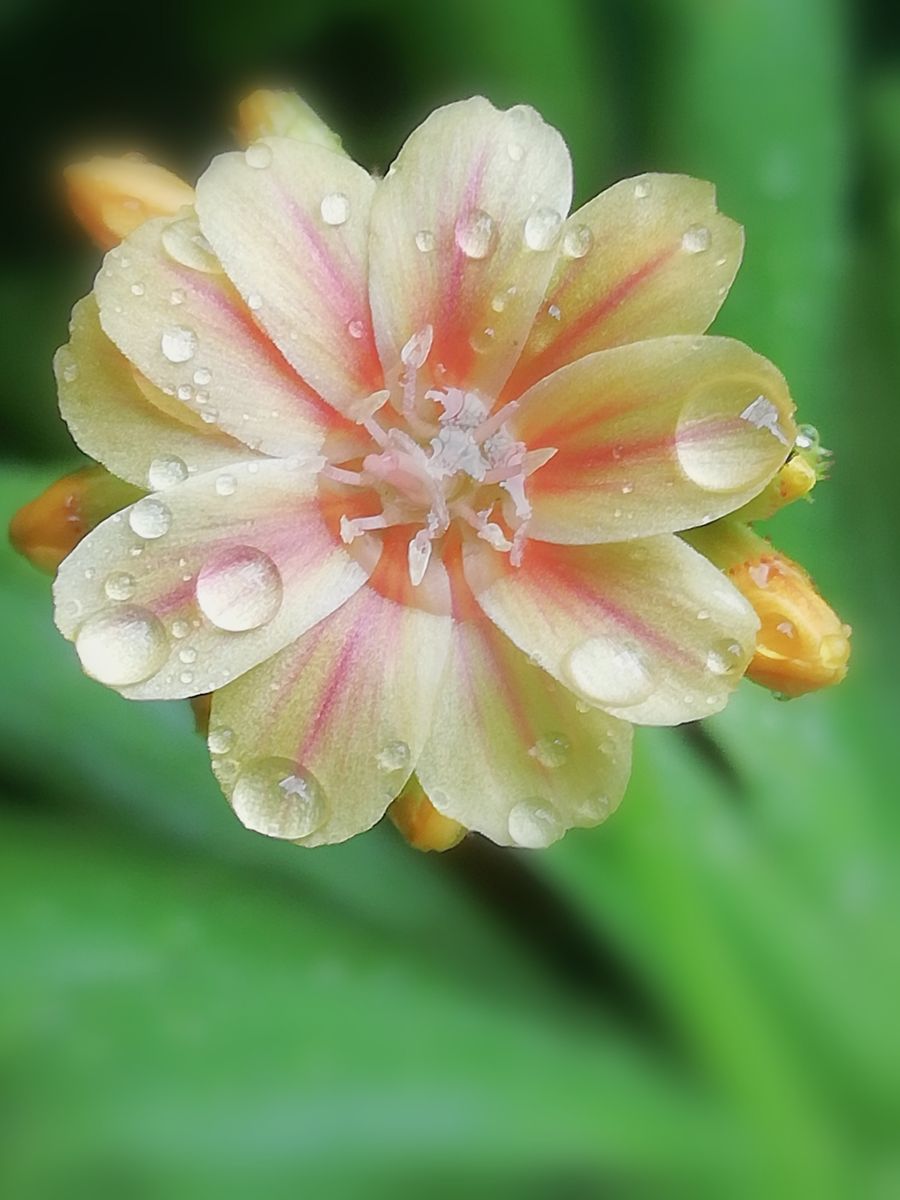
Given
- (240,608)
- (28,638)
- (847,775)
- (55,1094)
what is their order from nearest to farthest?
(240,608) → (55,1094) → (28,638) → (847,775)

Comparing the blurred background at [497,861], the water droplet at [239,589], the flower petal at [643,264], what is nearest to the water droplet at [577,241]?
the flower petal at [643,264]

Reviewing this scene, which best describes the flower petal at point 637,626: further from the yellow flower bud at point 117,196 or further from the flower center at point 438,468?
the yellow flower bud at point 117,196

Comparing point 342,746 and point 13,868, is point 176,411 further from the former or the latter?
point 13,868

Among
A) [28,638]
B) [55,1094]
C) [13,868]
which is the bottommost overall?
[55,1094]

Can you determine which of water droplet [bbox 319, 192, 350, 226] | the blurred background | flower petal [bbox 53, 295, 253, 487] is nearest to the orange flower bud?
flower petal [bbox 53, 295, 253, 487]

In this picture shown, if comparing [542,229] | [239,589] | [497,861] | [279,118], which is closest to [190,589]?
[239,589]

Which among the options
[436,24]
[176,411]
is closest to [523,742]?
[176,411]
